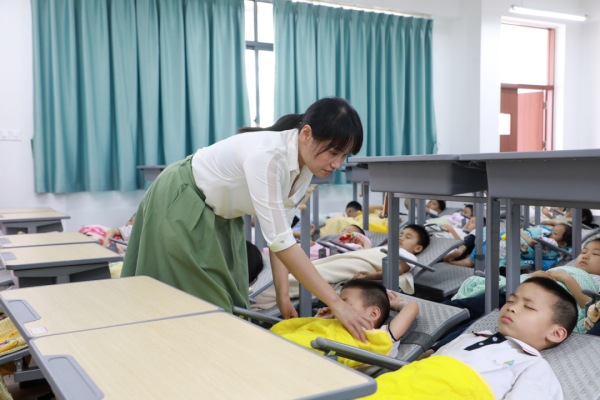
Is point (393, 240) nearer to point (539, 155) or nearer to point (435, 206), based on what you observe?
point (539, 155)

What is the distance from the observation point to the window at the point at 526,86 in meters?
7.00

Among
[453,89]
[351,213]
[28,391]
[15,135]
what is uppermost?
[453,89]

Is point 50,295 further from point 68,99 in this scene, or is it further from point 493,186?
point 68,99

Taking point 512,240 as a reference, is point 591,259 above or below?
below

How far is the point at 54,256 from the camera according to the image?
172 centimetres

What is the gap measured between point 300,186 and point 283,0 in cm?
485

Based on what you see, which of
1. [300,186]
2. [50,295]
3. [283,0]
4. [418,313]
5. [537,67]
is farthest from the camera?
[537,67]

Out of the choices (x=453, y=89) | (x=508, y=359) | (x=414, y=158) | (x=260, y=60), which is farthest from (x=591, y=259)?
(x=453, y=89)

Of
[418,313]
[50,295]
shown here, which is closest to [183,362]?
[50,295]

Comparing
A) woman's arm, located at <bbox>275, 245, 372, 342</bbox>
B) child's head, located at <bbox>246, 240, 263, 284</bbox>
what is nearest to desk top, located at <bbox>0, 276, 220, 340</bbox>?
woman's arm, located at <bbox>275, 245, 372, 342</bbox>

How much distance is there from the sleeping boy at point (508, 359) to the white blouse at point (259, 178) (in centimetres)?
44

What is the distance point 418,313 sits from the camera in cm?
173

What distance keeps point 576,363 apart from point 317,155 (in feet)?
2.84

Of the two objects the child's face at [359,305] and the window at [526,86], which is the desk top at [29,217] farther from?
the window at [526,86]
